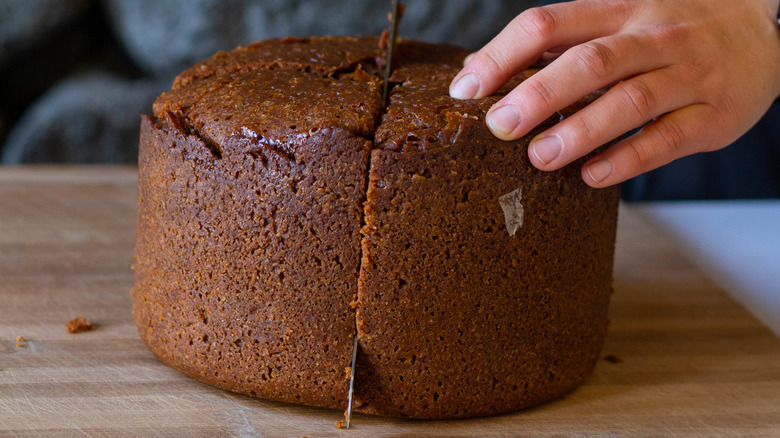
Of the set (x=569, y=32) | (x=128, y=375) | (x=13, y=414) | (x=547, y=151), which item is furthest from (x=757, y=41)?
(x=13, y=414)

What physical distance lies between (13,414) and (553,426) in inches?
30.3

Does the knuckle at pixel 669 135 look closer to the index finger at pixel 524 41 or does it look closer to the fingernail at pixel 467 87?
the index finger at pixel 524 41

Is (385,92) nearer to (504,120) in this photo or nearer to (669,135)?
(504,120)

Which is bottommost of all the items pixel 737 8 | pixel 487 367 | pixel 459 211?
pixel 487 367

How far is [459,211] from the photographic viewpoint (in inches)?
41.0

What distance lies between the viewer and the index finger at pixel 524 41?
1.08m

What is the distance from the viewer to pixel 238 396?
3.85 feet

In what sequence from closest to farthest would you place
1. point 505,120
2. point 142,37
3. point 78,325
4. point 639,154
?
point 505,120, point 639,154, point 78,325, point 142,37

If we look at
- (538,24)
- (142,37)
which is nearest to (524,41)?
(538,24)

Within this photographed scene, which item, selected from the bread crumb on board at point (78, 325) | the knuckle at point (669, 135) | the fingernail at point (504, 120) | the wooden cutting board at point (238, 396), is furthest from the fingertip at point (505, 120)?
the bread crumb on board at point (78, 325)

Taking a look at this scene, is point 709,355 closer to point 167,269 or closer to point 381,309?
point 381,309

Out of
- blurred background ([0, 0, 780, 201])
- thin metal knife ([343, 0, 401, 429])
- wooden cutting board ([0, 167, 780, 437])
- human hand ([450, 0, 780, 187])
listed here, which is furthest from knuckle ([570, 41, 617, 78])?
blurred background ([0, 0, 780, 201])

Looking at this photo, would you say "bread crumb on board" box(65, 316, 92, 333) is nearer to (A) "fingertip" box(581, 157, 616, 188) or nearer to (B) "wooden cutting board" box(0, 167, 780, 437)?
(B) "wooden cutting board" box(0, 167, 780, 437)

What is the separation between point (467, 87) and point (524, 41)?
0.33 feet
